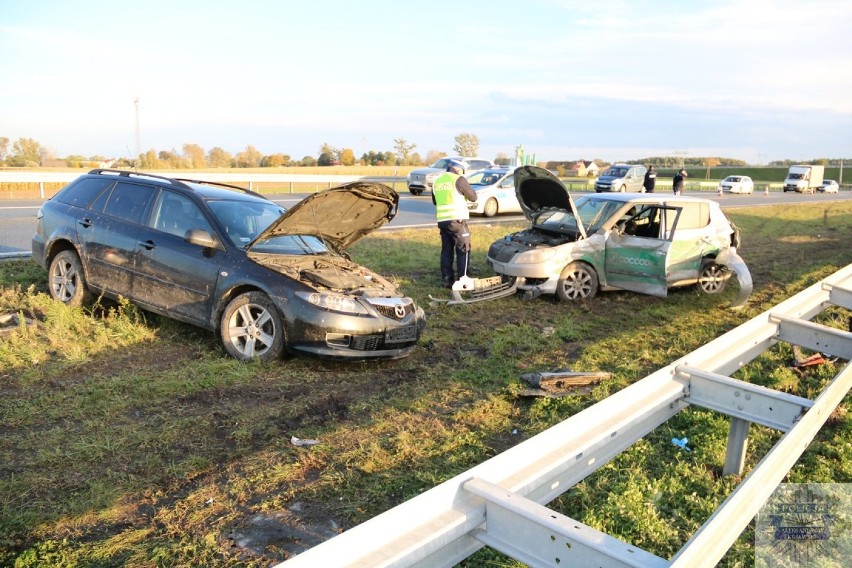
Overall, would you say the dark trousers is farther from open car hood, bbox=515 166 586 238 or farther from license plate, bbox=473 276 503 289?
open car hood, bbox=515 166 586 238

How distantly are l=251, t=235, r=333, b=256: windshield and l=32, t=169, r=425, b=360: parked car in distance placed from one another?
1cm

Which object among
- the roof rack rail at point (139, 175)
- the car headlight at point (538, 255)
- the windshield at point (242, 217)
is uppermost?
the roof rack rail at point (139, 175)

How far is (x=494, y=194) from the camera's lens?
21.4m

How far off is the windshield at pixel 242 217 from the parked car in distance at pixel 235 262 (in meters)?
0.02

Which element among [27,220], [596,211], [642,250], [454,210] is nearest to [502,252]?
[454,210]

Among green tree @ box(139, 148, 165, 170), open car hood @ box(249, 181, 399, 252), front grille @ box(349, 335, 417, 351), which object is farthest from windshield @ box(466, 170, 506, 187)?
green tree @ box(139, 148, 165, 170)

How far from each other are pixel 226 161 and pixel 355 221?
209 ft

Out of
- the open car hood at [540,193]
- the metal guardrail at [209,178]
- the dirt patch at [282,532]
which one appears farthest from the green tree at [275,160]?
the dirt patch at [282,532]

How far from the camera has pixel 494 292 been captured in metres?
9.29

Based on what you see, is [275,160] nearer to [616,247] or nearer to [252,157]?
[252,157]

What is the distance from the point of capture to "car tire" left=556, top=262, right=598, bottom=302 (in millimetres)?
9242

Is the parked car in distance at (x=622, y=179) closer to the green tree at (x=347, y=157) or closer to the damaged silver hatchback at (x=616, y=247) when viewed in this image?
the damaged silver hatchback at (x=616, y=247)

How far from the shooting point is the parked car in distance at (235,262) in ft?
19.5

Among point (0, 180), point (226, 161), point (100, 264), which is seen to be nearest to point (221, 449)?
point (100, 264)
